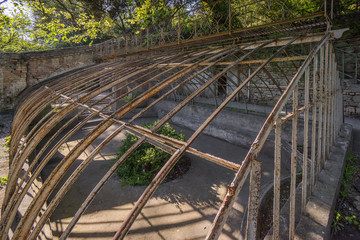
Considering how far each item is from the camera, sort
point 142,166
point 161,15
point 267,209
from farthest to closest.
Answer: point 161,15 < point 142,166 < point 267,209

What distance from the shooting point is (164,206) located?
4.39m

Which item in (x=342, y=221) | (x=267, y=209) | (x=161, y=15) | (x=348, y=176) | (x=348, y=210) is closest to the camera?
(x=342, y=221)

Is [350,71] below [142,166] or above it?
above

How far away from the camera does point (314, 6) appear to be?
735cm

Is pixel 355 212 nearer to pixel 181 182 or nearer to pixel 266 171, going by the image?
pixel 266 171

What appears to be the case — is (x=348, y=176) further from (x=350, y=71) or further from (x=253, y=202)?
(x=350, y=71)

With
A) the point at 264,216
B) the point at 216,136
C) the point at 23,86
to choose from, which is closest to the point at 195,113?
the point at 216,136

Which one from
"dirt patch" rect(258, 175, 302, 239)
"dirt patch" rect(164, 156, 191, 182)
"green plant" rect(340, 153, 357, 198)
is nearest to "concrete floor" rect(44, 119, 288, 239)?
"dirt patch" rect(164, 156, 191, 182)

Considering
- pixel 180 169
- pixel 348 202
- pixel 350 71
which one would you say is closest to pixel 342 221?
pixel 348 202

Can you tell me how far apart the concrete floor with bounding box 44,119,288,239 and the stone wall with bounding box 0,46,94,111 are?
18.4 feet

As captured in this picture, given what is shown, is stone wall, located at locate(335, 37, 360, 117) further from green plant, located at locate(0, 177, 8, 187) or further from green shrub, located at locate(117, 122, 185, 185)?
green plant, located at locate(0, 177, 8, 187)

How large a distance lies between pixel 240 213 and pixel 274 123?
3.23 m

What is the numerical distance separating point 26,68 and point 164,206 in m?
10.1

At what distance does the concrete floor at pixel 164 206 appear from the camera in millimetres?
3680
